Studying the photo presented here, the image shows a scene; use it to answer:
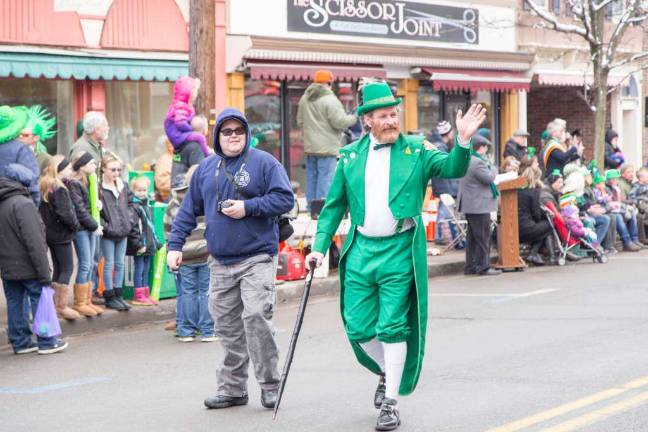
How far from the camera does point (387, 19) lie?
23438mm

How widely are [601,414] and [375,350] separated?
1.32 m

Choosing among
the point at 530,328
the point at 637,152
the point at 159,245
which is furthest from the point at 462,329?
the point at 637,152

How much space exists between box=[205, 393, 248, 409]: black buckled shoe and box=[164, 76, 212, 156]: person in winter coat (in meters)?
5.07

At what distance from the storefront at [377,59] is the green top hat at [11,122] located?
29.8 ft

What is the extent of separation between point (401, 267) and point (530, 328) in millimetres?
3959

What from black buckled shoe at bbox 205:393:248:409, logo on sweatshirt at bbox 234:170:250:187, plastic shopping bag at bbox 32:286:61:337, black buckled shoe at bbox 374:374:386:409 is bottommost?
black buckled shoe at bbox 205:393:248:409

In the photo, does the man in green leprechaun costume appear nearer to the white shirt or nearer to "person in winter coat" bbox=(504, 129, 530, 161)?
the white shirt

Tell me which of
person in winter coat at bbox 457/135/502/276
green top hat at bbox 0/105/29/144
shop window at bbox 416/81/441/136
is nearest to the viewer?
green top hat at bbox 0/105/29/144

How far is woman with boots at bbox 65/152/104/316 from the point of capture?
39.3 feet

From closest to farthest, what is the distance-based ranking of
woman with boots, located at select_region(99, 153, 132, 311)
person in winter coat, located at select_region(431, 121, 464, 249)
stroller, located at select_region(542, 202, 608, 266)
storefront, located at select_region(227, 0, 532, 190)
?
woman with boots, located at select_region(99, 153, 132, 311), stroller, located at select_region(542, 202, 608, 266), person in winter coat, located at select_region(431, 121, 464, 249), storefront, located at select_region(227, 0, 532, 190)

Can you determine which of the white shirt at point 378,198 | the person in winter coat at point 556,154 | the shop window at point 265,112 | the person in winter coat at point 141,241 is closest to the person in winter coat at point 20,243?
the person in winter coat at point 141,241

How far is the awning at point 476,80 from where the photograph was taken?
78.2ft

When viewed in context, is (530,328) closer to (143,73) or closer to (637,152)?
(143,73)

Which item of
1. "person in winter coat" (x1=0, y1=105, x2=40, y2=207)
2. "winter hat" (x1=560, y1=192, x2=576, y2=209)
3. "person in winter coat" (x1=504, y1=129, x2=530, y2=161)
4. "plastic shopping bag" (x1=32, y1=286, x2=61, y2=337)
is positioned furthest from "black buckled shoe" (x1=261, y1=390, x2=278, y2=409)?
"person in winter coat" (x1=504, y1=129, x2=530, y2=161)
